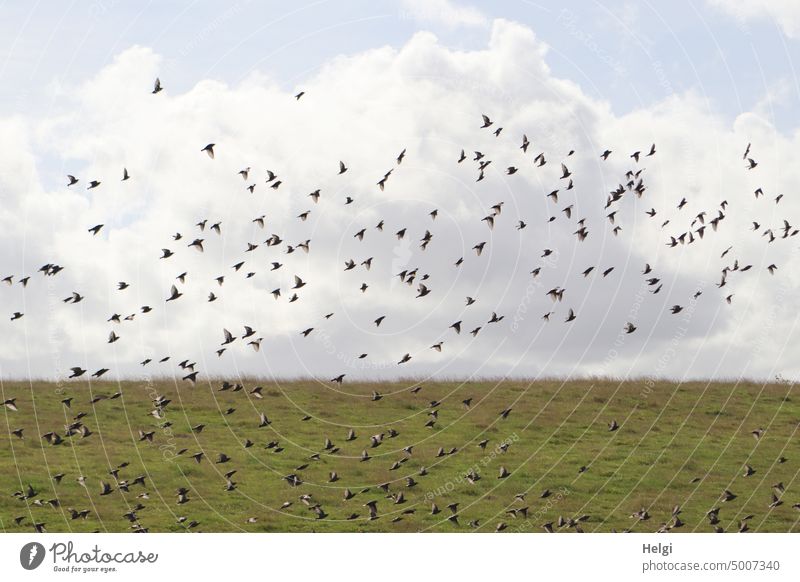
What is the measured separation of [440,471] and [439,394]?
34.9ft

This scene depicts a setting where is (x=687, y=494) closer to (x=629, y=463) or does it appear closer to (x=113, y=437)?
(x=629, y=463)

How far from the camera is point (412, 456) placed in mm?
43531

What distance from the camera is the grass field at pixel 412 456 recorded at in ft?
123

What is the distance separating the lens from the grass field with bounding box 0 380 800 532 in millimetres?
37500
